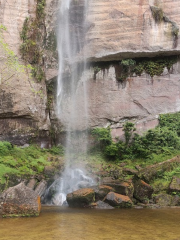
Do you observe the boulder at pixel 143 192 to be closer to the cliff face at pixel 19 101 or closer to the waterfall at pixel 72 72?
the waterfall at pixel 72 72

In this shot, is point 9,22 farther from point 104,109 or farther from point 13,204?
point 13,204

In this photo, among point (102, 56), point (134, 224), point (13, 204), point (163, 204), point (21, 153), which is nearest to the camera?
point (134, 224)

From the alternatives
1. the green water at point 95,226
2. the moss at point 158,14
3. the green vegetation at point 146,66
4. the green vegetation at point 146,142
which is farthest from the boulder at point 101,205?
the moss at point 158,14

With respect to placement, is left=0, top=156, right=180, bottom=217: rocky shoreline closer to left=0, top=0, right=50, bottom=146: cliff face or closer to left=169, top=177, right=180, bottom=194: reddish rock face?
left=169, top=177, right=180, bottom=194: reddish rock face

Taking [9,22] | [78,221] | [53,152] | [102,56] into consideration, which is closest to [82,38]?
[102,56]

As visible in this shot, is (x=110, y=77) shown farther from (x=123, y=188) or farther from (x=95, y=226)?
(x=95, y=226)

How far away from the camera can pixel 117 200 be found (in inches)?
299

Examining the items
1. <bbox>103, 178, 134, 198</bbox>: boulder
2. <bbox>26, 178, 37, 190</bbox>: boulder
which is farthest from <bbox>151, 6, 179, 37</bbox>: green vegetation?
<bbox>26, 178, 37, 190</bbox>: boulder

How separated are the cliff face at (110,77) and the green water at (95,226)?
25.8 feet

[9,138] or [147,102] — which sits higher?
[147,102]

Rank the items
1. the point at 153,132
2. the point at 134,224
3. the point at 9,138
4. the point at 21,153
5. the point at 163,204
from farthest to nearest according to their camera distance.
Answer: the point at 9,138 → the point at 153,132 → the point at 21,153 → the point at 163,204 → the point at 134,224

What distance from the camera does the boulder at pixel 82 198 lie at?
7719 millimetres

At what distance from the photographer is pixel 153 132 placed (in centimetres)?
1235

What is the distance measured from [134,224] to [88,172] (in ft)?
20.5
